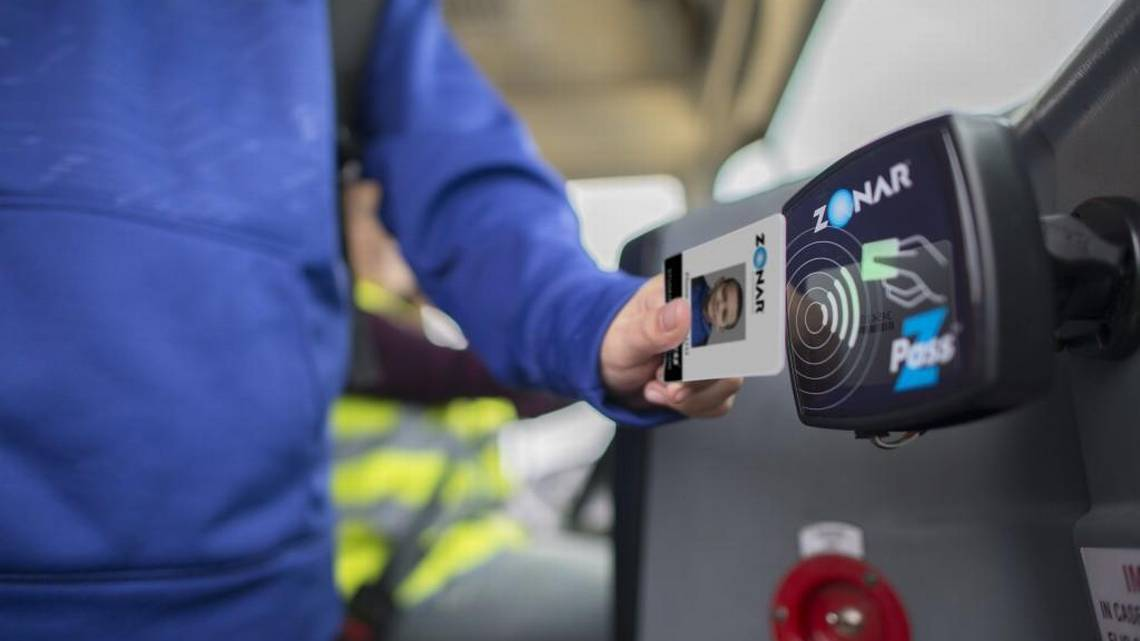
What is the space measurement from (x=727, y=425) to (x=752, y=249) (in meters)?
0.19

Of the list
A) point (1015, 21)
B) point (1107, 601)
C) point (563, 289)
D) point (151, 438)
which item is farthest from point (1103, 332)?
point (151, 438)

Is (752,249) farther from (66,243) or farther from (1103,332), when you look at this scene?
(66,243)

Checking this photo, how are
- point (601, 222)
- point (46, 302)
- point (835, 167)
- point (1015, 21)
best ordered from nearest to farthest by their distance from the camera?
point (835, 167)
point (46, 302)
point (1015, 21)
point (601, 222)

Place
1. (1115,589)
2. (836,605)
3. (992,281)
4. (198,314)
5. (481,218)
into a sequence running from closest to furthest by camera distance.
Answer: (992,281) < (1115,589) < (836,605) < (198,314) < (481,218)

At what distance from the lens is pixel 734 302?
345 millimetres

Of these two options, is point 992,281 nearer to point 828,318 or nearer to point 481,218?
point 828,318

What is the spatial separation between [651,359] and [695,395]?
39 mm

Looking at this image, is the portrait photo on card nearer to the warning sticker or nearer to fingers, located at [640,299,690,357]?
fingers, located at [640,299,690,357]

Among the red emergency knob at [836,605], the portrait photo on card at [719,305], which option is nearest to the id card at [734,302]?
the portrait photo on card at [719,305]

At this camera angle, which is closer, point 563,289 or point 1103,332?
point 1103,332

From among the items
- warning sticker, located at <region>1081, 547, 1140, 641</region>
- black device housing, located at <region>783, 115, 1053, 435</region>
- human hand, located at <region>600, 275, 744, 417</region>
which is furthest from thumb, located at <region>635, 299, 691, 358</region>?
warning sticker, located at <region>1081, 547, 1140, 641</region>

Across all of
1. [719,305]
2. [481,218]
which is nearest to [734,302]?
[719,305]

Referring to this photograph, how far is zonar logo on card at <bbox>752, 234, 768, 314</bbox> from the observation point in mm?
329

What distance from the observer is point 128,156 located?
542mm
